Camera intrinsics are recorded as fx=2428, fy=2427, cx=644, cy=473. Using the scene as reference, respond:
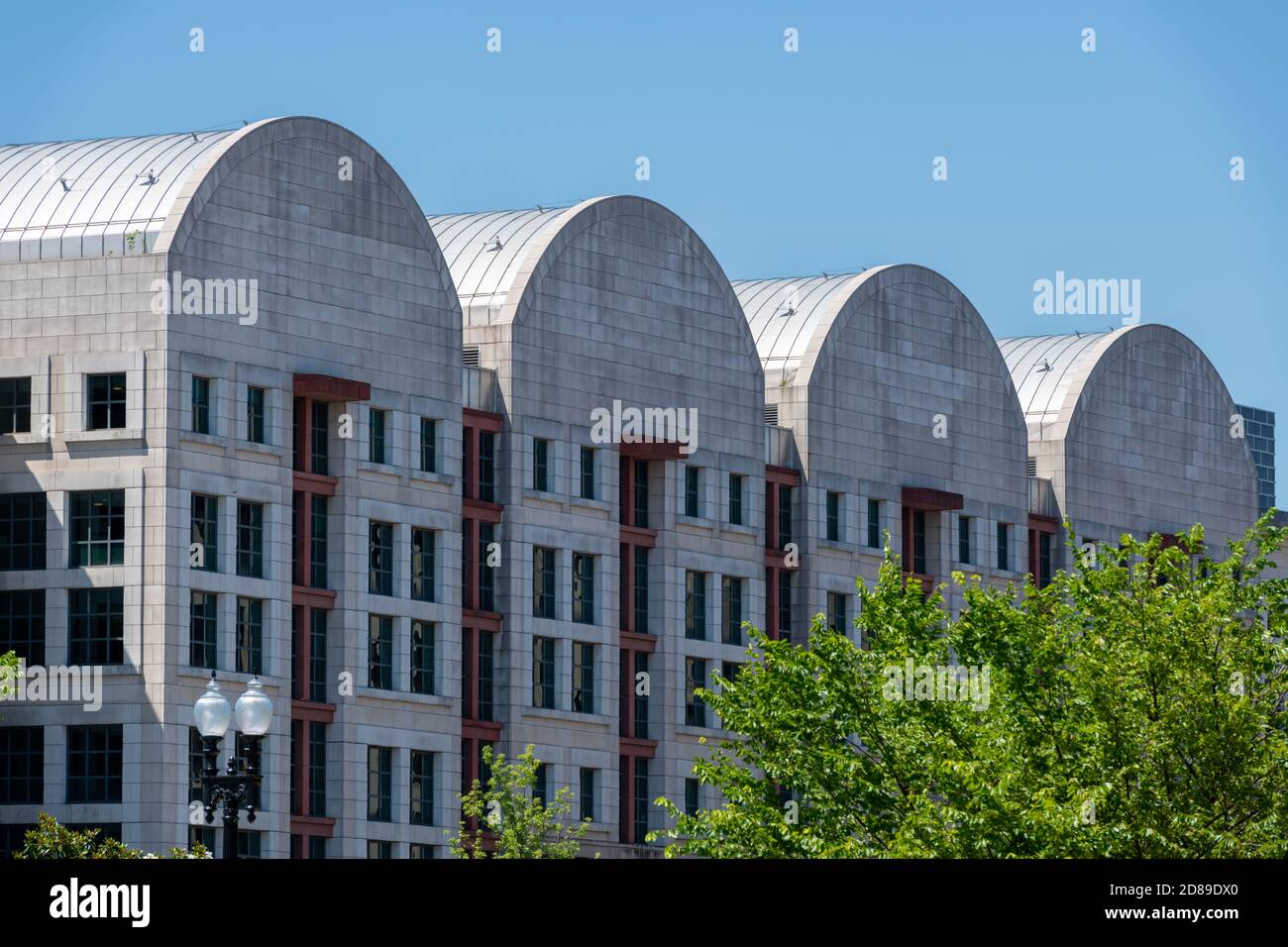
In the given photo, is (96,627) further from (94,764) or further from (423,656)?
(423,656)

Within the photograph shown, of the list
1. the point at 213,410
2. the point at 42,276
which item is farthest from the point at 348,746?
the point at 42,276

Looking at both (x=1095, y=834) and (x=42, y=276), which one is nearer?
(x=1095, y=834)

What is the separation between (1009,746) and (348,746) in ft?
99.9

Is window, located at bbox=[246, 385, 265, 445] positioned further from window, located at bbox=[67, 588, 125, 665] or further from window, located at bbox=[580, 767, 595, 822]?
window, located at bbox=[580, 767, 595, 822]

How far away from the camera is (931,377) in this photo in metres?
95.9

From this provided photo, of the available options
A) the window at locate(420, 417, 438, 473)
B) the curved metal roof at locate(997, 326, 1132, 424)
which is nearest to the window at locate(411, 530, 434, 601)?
the window at locate(420, 417, 438, 473)

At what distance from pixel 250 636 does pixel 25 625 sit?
6270 millimetres

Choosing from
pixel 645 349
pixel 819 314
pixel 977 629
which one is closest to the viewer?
pixel 977 629

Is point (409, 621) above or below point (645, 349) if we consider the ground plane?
below

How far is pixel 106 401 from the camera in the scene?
6850cm

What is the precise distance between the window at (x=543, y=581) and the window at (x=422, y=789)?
21.7 feet
